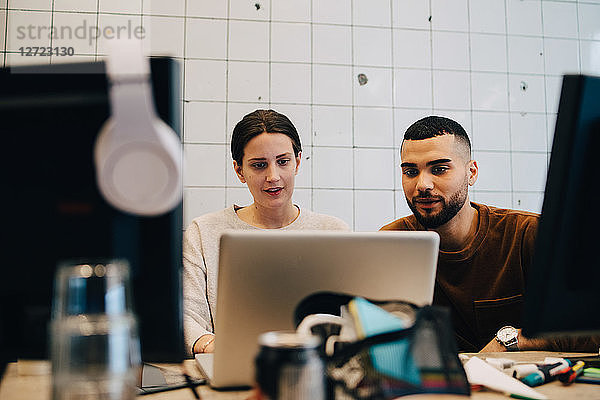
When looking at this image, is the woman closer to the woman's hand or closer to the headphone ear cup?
the woman's hand

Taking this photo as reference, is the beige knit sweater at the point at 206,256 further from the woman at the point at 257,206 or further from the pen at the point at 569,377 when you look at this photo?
the pen at the point at 569,377

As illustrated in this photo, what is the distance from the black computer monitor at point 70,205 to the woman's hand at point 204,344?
671mm

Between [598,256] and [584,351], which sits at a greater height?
[598,256]

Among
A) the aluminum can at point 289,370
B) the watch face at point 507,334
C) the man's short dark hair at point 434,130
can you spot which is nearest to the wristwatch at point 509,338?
the watch face at point 507,334

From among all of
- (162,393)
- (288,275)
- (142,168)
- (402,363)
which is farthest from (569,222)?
(162,393)

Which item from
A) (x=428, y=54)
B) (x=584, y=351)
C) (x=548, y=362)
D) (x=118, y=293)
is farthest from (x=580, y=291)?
(x=428, y=54)

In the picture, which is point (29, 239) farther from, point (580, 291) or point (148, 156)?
point (580, 291)

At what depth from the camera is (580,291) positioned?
810 mm

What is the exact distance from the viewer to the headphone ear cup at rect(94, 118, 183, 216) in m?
0.63

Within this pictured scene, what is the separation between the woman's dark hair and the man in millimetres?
422

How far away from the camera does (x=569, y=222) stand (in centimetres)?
77

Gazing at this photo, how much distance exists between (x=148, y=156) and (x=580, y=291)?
2.19ft

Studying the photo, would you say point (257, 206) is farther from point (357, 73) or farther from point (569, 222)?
point (569, 222)

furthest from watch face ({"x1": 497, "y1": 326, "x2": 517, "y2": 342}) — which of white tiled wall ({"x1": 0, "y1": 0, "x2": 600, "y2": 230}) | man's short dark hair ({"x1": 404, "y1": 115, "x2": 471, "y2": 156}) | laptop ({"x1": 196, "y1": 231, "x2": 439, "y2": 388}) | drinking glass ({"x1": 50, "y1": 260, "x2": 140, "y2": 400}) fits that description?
white tiled wall ({"x1": 0, "y1": 0, "x2": 600, "y2": 230})
